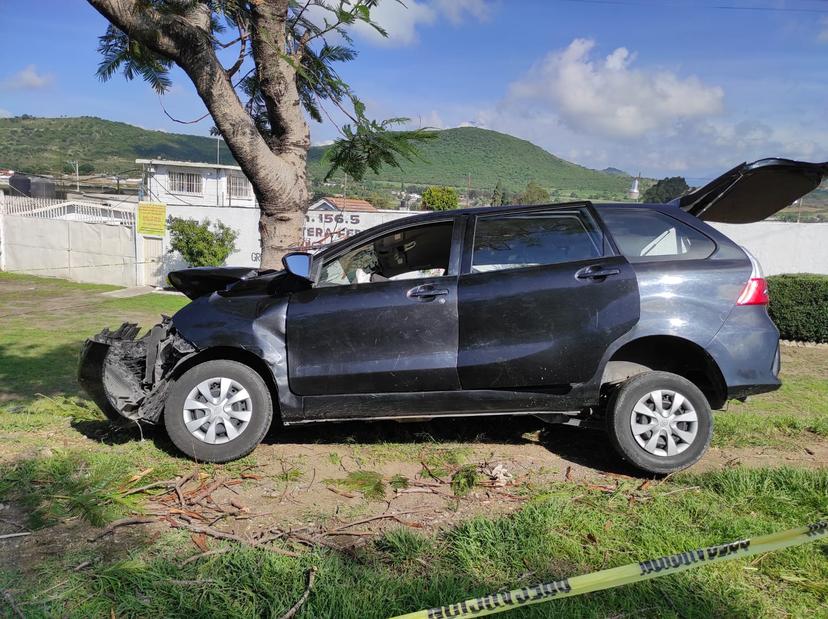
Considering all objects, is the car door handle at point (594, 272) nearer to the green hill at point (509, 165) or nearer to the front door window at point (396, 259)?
the front door window at point (396, 259)

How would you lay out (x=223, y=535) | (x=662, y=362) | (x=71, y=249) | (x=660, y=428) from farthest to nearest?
(x=71, y=249), (x=662, y=362), (x=660, y=428), (x=223, y=535)

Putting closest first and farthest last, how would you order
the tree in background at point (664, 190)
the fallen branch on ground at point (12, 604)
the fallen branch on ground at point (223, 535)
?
1. the fallen branch on ground at point (12, 604)
2. the fallen branch on ground at point (223, 535)
3. the tree in background at point (664, 190)

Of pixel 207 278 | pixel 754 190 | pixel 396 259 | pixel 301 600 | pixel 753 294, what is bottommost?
pixel 301 600

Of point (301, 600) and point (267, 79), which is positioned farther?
point (267, 79)

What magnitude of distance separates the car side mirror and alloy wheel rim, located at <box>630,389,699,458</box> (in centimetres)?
236

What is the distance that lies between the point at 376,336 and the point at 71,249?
21.2m

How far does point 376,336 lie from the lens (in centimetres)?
428

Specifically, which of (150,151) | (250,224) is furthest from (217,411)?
(150,151)

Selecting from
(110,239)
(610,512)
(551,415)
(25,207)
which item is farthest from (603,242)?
(25,207)

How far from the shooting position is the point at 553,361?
4188 mm

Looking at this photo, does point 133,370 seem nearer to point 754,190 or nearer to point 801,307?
point 754,190

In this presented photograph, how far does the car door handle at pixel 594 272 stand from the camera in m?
4.18

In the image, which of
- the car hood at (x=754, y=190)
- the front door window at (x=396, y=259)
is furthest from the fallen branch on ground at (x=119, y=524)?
the car hood at (x=754, y=190)

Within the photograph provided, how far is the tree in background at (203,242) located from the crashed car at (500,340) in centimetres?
1482
